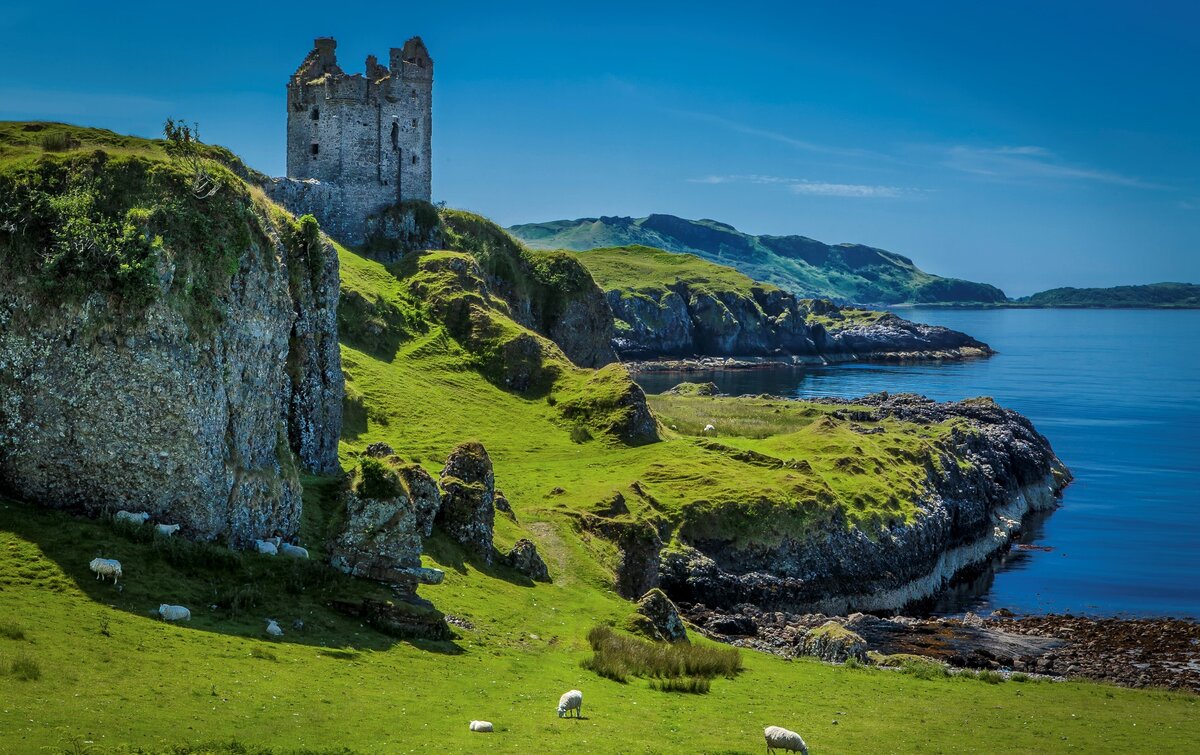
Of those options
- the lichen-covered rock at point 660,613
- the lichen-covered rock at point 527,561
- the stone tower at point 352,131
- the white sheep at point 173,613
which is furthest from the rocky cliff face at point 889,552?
the stone tower at point 352,131

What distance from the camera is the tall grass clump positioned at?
143 ft

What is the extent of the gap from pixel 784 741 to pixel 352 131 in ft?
298

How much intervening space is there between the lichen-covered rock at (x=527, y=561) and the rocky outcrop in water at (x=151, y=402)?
14.2m

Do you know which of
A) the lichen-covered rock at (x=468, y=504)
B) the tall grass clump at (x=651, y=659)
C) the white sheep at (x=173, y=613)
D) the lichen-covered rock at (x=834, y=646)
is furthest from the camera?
the lichen-covered rock at (x=834, y=646)

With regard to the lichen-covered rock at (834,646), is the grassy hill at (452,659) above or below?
above

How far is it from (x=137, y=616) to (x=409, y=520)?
1258 centimetres

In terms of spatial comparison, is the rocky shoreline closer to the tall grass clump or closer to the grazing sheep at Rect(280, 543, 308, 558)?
the tall grass clump

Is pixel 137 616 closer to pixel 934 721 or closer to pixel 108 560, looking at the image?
pixel 108 560

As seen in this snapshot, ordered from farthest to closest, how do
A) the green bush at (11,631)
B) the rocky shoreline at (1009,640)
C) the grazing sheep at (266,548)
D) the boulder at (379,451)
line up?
the rocky shoreline at (1009,640), the boulder at (379,451), the grazing sheep at (266,548), the green bush at (11,631)

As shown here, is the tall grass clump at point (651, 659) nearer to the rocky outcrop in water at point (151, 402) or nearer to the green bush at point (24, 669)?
the rocky outcrop in water at point (151, 402)

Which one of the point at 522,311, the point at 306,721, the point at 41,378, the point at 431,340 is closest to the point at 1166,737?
the point at 306,721

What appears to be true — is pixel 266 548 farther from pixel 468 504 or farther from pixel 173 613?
pixel 468 504

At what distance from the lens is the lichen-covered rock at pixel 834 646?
5878 centimetres

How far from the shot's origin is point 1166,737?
144ft
